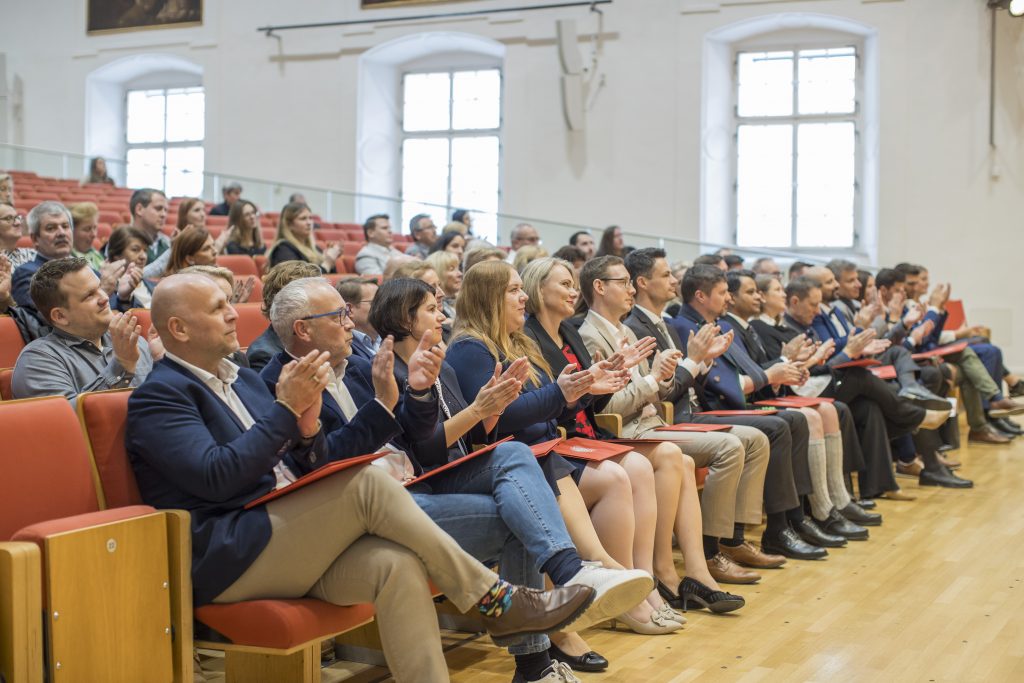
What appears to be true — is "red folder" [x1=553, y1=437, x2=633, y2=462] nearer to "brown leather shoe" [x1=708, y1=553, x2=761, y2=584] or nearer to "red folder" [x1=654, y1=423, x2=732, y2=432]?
"red folder" [x1=654, y1=423, x2=732, y2=432]

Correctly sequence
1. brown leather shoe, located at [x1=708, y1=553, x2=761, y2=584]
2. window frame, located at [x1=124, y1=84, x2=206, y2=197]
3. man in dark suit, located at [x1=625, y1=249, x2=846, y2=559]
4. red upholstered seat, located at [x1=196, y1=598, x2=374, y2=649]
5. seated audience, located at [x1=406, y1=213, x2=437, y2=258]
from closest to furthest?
red upholstered seat, located at [x1=196, y1=598, x2=374, y2=649]
brown leather shoe, located at [x1=708, y1=553, x2=761, y2=584]
man in dark suit, located at [x1=625, y1=249, x2=846, y2=559]
seated audience, located at [x1=406, y1=213, x2=437, y2=258]
window frame, located at [x1=124, y1=84, x2=206, y2=197]

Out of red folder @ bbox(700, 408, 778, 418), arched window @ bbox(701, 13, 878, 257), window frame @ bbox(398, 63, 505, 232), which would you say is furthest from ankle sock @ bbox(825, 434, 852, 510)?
window frame @ bbox(398, 63, 505, 232)

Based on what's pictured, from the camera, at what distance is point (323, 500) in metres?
2.22

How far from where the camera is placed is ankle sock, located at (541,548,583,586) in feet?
8.49

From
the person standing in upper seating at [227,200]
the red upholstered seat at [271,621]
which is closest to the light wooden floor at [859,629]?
the red upholstered seat at [271,621]

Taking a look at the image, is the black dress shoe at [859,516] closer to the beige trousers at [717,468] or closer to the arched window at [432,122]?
the beige trousers at [717,468]

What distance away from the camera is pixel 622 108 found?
12.4 m

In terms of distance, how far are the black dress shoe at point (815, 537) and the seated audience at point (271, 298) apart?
87.7 inches

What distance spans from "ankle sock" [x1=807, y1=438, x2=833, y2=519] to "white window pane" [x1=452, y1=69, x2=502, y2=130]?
972 centimetres

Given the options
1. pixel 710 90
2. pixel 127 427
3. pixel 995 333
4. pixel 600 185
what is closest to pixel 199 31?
pixel 600 185

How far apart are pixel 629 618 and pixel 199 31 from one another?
1272cm

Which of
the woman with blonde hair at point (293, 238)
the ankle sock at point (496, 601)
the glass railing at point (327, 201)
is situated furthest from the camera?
the glass railing at point (327, 201)

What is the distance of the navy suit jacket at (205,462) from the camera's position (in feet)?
7.07

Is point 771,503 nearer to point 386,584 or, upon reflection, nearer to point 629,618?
point 629,618
